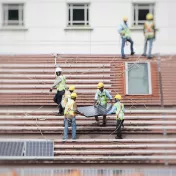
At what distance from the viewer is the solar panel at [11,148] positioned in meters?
24.1

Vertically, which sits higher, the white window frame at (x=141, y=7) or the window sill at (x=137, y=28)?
the white window frame at (x=141, y=7)

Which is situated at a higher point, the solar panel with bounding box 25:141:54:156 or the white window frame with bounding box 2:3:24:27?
the white window frame with bounding box 2:3:24:27

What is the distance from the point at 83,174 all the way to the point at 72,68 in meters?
6.29

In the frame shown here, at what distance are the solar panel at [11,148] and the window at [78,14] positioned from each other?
26.5ft

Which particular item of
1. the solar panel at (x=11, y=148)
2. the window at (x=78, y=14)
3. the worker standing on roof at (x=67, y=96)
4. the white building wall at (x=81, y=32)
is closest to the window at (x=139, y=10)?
the white building wall at (x=81, y=32)

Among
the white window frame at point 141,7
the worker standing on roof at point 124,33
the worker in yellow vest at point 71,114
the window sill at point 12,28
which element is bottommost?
the worker in yellow vest at point 71,114

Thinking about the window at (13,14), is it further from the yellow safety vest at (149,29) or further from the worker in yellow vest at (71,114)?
the worker in yellow vest at (71,114)

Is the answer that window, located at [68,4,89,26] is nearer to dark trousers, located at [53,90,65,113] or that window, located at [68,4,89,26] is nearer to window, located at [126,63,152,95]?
window, located at [126,63,152,95]

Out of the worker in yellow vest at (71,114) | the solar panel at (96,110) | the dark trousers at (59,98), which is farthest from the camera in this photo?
the dark trousers at (59,98)

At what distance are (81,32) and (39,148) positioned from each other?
311 inches

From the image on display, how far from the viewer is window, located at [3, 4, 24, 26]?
101ft

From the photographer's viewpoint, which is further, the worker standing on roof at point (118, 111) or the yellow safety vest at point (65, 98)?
the yellow safety vest at point (65, 98)

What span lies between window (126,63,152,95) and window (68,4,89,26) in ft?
12.9

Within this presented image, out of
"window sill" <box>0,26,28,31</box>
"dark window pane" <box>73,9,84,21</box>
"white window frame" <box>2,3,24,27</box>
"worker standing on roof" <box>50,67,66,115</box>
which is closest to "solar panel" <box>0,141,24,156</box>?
"worker standing on roof" <box>50,67,66,115</box>
